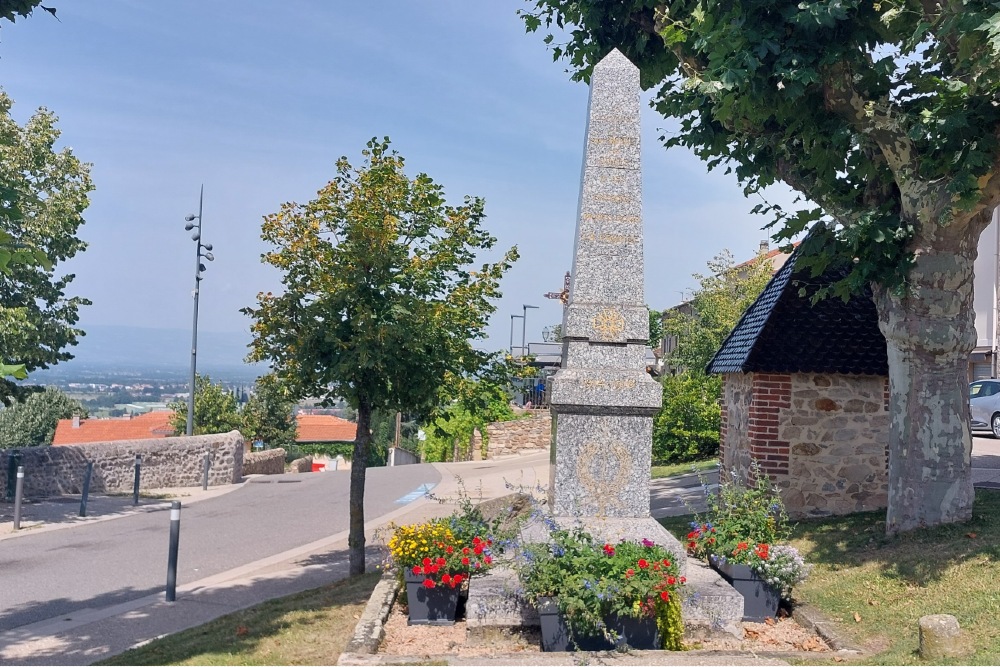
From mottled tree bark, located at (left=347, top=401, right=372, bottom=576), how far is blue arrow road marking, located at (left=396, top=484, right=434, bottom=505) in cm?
722

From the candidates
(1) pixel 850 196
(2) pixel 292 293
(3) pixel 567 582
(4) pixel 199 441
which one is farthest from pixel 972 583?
(4) pixel 199 441

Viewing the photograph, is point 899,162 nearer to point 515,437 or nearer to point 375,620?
point 375,620

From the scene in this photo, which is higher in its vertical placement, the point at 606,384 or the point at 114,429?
the point at 606,384

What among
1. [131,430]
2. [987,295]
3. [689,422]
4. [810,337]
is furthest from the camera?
[131,430]

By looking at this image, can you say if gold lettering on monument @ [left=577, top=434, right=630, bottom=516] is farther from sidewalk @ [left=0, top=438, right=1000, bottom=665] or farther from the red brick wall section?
the red brick wall section

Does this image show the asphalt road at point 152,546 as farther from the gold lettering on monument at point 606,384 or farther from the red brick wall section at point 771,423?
the red brick wall section at point 771,423

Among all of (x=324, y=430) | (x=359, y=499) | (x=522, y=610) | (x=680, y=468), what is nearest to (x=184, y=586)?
(x=359, y=499)

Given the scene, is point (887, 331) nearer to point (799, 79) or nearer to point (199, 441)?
point (799, 79)

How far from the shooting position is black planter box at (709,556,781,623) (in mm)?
6699

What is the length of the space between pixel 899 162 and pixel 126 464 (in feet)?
57.6

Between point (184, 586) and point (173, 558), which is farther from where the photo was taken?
point (184, 586)

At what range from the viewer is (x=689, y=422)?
2088 cm

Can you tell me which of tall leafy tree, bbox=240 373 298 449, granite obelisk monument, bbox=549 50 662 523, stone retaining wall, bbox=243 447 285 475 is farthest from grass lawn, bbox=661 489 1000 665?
tall leafy tree, bbox=240 373 298 449

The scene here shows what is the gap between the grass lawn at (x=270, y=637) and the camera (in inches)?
240
